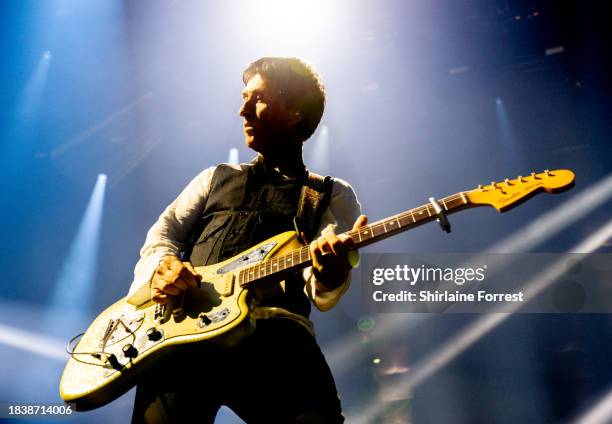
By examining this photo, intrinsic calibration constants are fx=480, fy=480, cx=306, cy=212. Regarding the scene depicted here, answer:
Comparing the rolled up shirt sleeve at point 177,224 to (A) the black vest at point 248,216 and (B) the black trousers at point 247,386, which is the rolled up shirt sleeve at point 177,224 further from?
(B) the black trousers at point 247,386

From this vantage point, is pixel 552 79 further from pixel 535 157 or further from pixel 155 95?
pixel 155 95

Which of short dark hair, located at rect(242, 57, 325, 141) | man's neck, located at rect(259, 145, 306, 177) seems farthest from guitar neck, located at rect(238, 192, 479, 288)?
short dark hair, located at rect(242, 57, 325, 141)

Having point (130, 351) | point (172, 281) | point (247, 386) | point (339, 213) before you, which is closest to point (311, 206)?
point (339, 213)

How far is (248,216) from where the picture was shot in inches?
88.1

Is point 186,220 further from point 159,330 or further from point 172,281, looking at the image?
point 159,330

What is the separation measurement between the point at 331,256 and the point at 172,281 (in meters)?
0.63

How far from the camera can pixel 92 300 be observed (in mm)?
6453

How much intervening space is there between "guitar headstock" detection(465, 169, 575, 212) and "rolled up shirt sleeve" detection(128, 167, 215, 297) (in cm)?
127

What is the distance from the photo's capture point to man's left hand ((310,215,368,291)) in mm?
1888

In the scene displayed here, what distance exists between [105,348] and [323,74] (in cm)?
564

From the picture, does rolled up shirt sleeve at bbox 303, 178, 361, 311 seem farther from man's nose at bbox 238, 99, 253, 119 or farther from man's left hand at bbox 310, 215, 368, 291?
man's nose at bbox 238, 99, 253, 119

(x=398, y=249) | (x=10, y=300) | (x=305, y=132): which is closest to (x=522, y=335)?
(x=398, y=249)

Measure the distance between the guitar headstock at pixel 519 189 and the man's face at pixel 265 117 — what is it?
0.99 meters

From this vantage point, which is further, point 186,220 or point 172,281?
point 186,220
